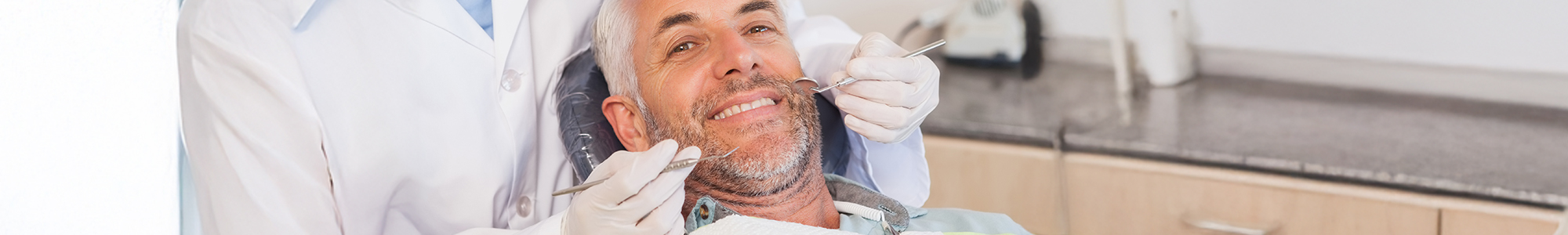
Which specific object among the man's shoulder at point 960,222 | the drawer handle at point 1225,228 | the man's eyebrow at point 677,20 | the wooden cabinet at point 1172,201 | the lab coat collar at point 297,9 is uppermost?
the lab coat collar at point 297,9

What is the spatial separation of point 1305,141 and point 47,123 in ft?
5.81

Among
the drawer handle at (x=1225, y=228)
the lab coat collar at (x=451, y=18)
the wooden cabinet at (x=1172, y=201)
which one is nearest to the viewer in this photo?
the lab coat collar at (x=451, y=18)

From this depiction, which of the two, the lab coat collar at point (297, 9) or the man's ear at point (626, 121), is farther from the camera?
the man's ear at point (626, 121)

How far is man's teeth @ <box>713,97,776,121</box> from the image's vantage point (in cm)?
122

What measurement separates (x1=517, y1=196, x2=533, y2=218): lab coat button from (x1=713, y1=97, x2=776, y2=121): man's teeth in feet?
0.99

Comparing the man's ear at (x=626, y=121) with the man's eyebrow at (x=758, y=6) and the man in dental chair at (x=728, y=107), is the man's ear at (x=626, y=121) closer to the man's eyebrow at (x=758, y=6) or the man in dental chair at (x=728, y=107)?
the man in dental chair at (x=728, y=107)

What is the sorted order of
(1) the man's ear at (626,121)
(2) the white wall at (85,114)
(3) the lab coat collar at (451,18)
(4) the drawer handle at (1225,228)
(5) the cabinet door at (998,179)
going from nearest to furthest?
(2) the white wall at (85,114)
(3) the lab coat collar at (451,18)
(1) the man's ear at (626,121)
(4) the drawer handle at (1225,228)
(5) the cabinet door at (998,179)

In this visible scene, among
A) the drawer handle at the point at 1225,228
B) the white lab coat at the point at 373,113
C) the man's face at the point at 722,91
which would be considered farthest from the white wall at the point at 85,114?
the drawer handle at the point at 1225,228

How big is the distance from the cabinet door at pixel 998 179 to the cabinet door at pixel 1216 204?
37 millimetres

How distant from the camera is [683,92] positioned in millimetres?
1203

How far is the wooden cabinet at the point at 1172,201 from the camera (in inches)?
54.7

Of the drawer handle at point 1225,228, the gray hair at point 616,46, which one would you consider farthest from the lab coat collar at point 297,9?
the drawer handle at point 1225,228

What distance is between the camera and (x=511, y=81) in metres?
1.26

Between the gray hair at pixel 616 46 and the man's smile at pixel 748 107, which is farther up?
the gray hair at pixel 616 46
